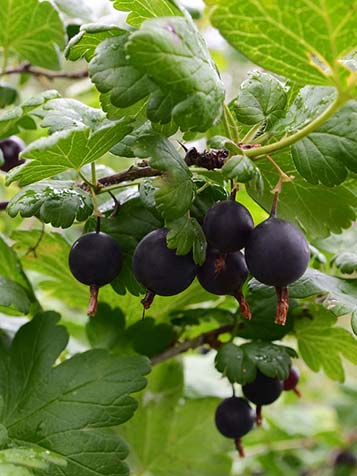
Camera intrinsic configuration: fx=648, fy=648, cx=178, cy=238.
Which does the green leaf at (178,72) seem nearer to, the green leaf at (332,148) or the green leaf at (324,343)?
the green leaf at (332,148)

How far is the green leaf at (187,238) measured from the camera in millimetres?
813

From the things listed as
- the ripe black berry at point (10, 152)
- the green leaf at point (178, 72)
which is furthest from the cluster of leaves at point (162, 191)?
the ripe black berry at point (10, 152)

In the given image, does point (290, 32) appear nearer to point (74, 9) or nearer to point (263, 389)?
point (263, 389)

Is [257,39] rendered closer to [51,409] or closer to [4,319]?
[51,409]

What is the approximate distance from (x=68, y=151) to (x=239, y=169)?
0.24 m

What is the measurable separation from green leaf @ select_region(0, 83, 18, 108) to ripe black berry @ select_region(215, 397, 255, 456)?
2.74 ft

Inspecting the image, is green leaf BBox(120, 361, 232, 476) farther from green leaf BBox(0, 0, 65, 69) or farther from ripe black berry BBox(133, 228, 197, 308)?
green leaf BBox(0, 0, 65, 69)

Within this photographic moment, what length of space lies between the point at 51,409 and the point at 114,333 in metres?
0.29

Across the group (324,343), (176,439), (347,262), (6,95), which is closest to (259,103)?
(347,262)

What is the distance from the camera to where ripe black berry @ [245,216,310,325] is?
78 centimetres

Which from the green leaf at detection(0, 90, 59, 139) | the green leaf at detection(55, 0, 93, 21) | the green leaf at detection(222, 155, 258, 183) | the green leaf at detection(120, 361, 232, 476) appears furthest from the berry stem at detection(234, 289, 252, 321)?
the green leaf at detection(55, 0, 93, 21)

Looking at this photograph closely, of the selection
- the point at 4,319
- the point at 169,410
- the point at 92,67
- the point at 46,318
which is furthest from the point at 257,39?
the point at 169,410

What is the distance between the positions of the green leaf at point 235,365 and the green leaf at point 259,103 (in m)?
0.37

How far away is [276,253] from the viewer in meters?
0.78
